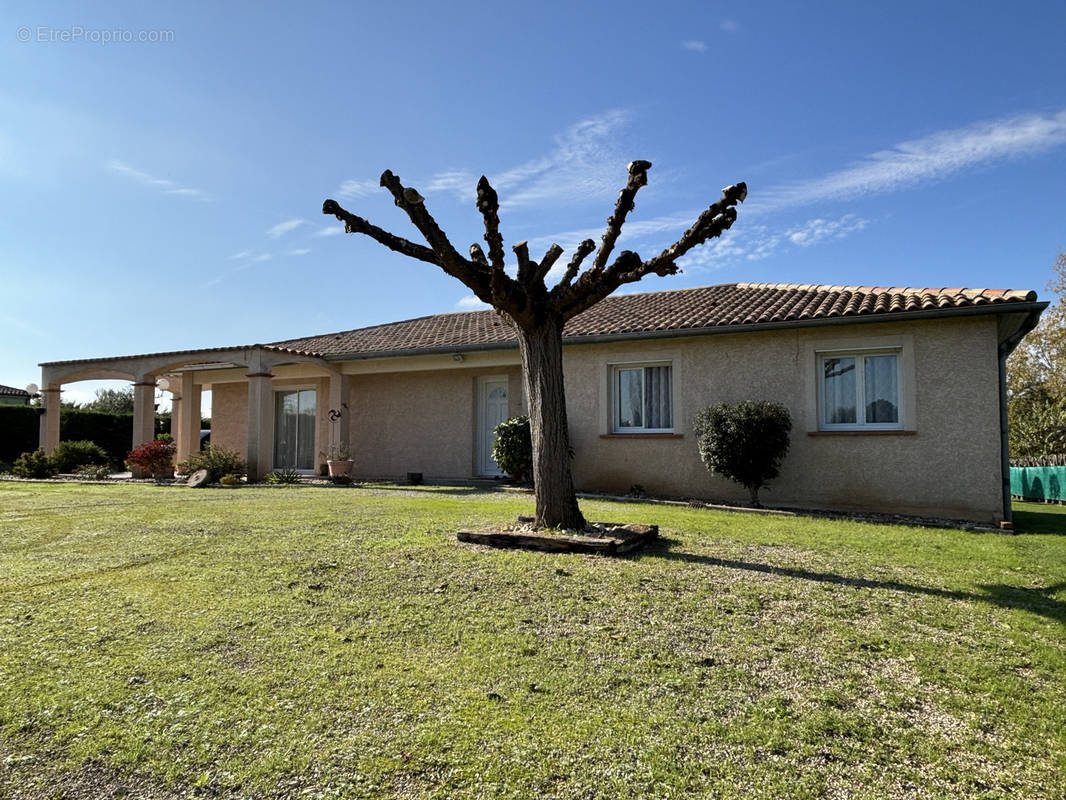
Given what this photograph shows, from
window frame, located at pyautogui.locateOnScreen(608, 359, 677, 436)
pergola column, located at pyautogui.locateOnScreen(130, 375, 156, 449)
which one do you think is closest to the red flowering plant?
pergola column, located at pyautogui.locateOnScreen(130, 375, 156, 449)

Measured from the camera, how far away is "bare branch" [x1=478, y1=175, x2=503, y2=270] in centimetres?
650

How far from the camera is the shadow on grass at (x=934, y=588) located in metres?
4.32

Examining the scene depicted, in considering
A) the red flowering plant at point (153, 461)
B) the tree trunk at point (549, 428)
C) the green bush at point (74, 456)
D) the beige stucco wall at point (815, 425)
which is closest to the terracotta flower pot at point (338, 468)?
the red flowering plant at point (153, 461)

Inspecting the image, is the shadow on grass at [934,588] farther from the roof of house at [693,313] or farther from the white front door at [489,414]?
the white front door at [489,414]

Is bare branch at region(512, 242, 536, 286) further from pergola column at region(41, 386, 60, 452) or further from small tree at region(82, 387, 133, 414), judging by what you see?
small tree at region(82, 387, 133, 414)

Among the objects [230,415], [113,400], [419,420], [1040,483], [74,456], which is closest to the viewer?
[419,420]

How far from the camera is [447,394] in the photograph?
48.9ft

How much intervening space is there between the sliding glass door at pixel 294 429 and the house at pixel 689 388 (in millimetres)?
54

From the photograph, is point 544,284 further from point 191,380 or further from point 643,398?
point 191,380

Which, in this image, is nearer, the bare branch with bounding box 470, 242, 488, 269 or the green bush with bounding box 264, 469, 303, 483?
the bare branch with bounding box 470, 242, 488, 269

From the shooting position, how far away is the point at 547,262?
678 centimetres

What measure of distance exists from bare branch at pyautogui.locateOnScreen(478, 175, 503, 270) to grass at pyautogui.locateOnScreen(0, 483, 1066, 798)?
308 centimetres

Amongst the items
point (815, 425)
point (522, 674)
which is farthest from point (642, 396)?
point (522, 674)

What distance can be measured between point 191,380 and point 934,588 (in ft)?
62.6
